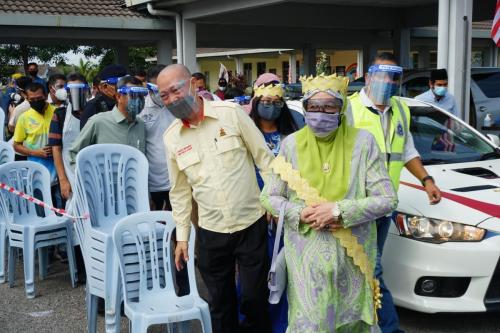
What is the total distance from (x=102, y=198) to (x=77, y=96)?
1.57m

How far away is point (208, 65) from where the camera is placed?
1532 inches

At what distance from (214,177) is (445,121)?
8.83ft

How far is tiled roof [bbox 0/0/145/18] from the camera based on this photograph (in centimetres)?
1326

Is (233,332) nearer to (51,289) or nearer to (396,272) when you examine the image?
(396,272)

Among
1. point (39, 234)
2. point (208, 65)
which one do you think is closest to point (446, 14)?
point (39, 234)

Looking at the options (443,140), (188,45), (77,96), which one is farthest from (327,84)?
(188,45)

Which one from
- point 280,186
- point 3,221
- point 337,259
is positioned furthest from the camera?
point 3,221

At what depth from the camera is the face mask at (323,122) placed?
2.64m

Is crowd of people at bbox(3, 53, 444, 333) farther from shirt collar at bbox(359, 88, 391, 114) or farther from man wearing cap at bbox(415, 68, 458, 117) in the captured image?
man wearing cap at bbox(415, 68, 458, 117)

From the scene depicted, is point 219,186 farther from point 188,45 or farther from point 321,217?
point 188,45

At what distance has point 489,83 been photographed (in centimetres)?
952

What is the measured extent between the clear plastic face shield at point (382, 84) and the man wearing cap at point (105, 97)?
2456 millimetres

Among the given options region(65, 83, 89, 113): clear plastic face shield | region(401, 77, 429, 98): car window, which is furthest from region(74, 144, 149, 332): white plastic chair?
region(401, 77, 429, 98): car window

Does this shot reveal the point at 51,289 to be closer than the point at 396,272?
No
